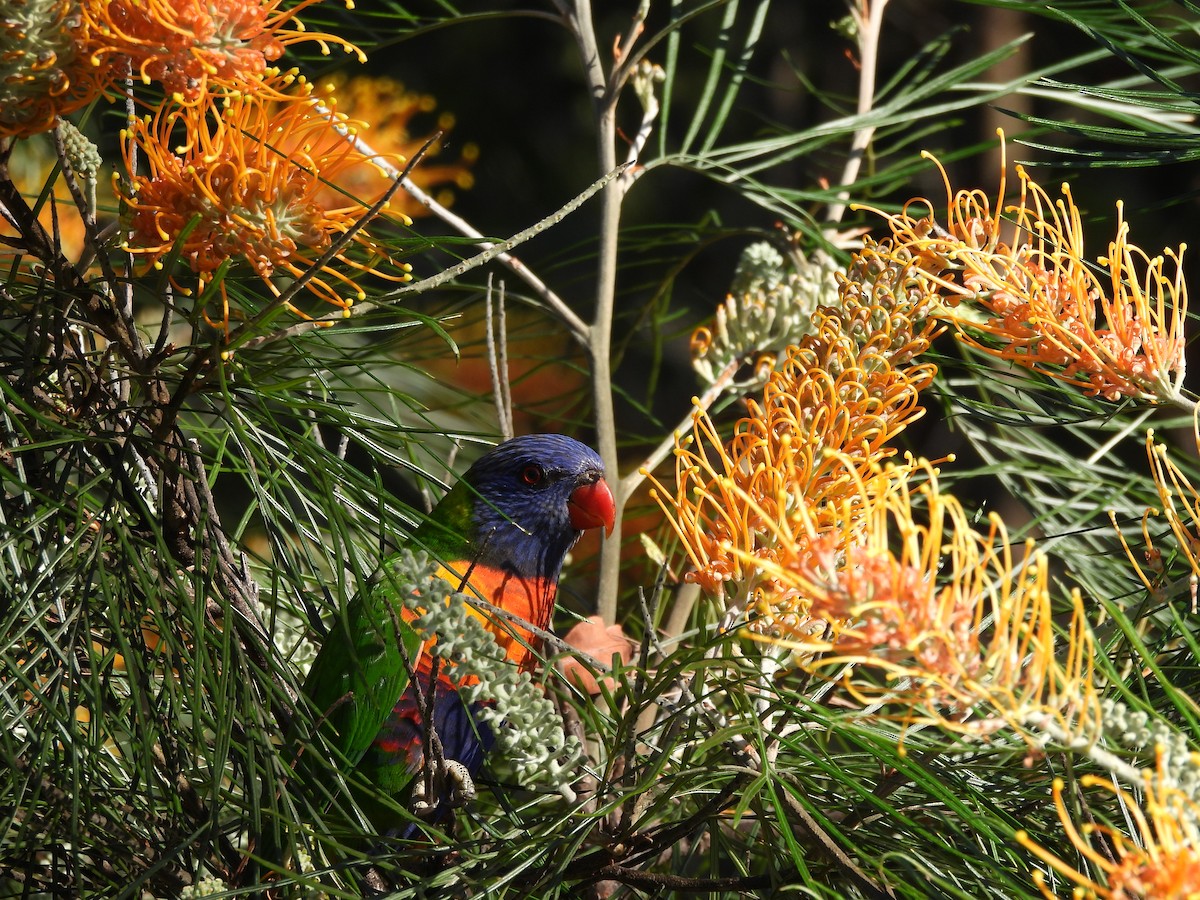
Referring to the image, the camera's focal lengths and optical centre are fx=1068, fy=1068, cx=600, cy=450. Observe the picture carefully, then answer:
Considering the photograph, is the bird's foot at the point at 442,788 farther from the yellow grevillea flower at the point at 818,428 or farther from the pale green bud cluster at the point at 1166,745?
the pale green bud cluster at the point at 1166,745

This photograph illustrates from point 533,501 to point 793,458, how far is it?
543 millimetres

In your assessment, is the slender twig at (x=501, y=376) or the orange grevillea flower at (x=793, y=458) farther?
the slender twig at (x=501, y=376)

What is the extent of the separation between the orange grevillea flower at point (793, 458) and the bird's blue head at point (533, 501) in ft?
1.44

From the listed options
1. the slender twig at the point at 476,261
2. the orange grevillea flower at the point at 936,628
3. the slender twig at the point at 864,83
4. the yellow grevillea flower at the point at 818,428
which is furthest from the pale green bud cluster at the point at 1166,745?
the slender twig at the point at 864,83

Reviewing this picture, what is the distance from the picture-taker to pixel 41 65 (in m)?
0.43

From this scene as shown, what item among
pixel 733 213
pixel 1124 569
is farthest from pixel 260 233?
pixel 733 213

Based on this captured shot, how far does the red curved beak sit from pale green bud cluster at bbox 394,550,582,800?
41 cm

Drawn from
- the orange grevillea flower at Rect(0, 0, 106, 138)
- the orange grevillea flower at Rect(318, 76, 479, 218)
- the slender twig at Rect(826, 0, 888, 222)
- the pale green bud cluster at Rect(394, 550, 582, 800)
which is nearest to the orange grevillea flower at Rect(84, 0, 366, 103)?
the orange grevillea flower at Rect(0, 0, 106, 138)

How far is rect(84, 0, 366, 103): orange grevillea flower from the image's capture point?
44 cm

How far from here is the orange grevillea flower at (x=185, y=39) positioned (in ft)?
1.46

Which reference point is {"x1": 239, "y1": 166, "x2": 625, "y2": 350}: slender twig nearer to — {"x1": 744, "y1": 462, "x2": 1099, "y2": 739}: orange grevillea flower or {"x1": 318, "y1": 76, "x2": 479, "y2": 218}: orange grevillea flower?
{"x1": 744, "y1": 462, "x2": 1099, "y2": 739}: orange grevillea flower

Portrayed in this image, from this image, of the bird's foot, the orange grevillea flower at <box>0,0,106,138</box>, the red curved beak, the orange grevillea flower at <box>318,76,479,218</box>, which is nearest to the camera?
the orange grevillea flower at <box>0,0,106,138</box>

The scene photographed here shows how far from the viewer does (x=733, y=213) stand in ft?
8.07

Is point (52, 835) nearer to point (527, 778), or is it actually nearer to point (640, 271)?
point (527, 778)
